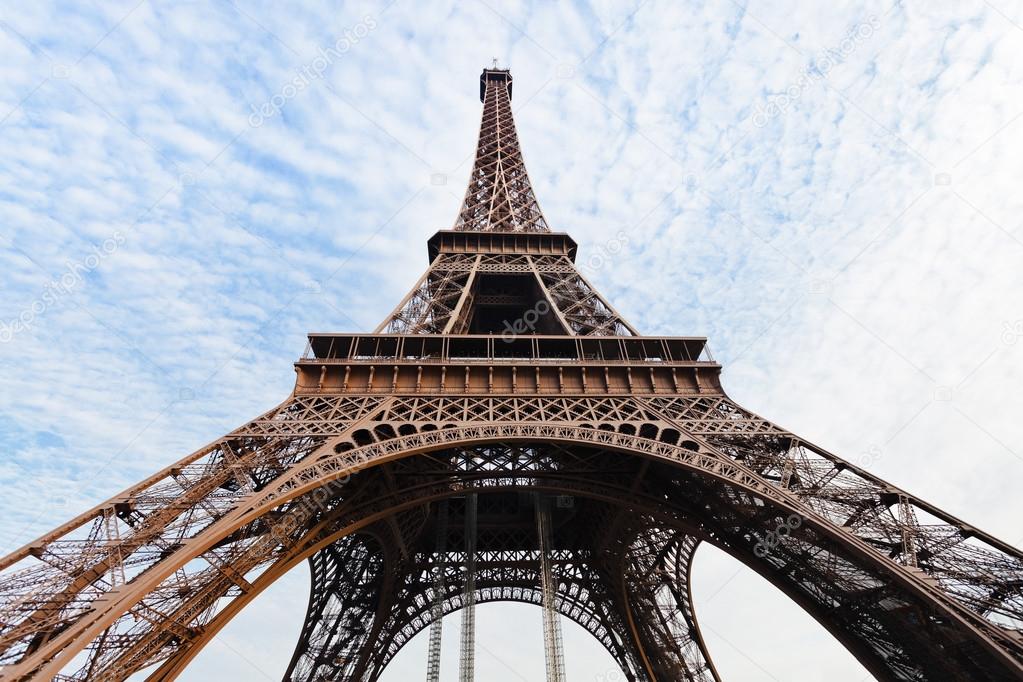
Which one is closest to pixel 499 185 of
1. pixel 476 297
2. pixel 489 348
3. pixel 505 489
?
pixel 476 297

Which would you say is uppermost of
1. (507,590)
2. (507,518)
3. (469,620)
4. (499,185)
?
(499,185)

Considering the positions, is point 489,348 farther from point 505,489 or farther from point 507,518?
point 507,518

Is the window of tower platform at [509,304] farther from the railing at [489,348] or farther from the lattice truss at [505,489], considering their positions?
the lattice truss at [505,489]

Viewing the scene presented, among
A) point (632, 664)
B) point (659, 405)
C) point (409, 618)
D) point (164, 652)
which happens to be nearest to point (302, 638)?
point (409, 618)

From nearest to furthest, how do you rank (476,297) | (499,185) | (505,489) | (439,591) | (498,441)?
(498,441) < (505,489) < (439,591) < (476,297) < (499,185)

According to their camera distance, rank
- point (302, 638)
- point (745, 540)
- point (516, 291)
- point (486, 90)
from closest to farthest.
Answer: point (745, 540), point (302, 638), point (516, 291), point (486, 90)

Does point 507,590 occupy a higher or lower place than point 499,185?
lower

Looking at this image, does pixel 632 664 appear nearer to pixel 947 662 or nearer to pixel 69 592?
pixel 947 662
